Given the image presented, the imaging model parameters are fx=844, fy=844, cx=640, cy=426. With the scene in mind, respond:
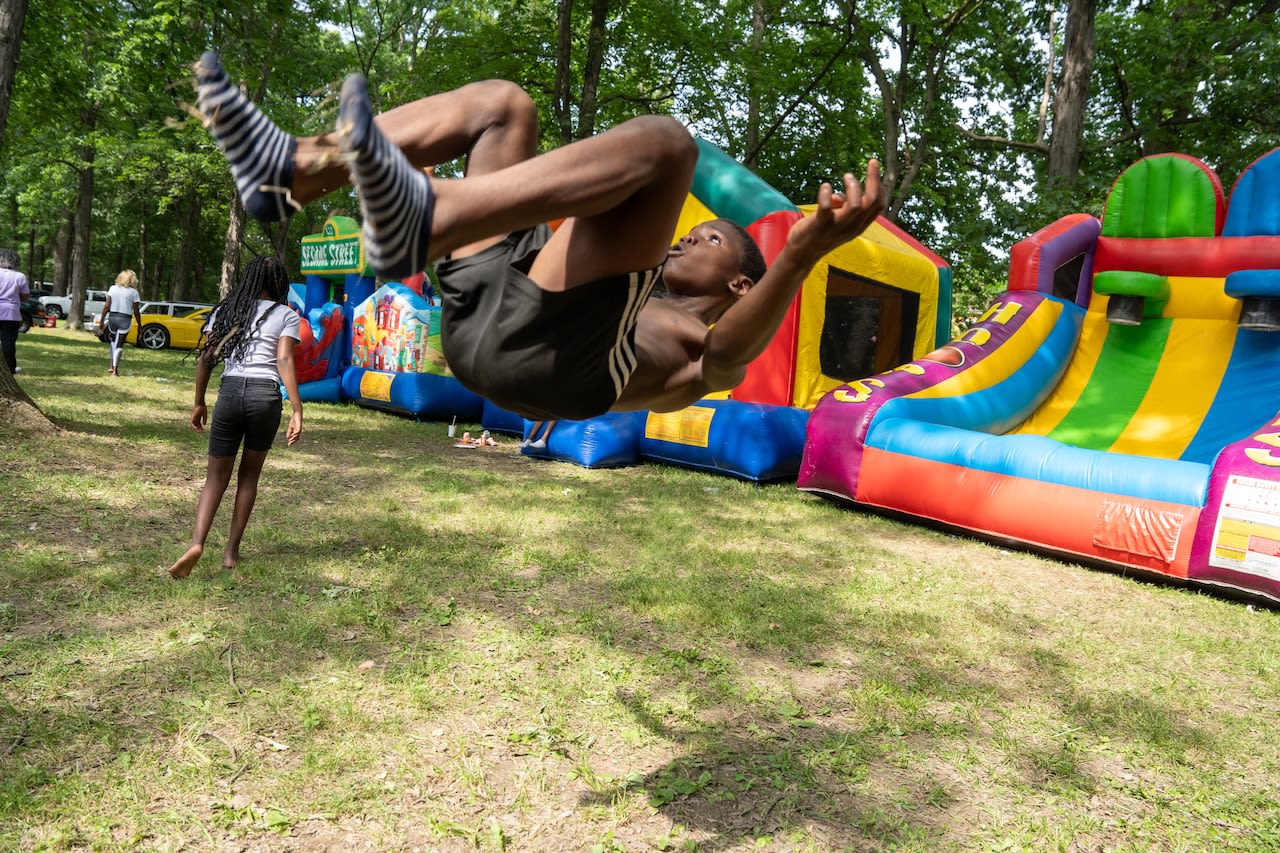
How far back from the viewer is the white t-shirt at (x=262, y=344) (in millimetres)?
4723

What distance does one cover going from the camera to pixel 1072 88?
1262 centimetres

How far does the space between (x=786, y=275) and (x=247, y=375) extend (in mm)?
3578

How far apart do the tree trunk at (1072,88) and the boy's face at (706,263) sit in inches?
461

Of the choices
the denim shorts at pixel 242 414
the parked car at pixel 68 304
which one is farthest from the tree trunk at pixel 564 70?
the parked car at pixel 68 304

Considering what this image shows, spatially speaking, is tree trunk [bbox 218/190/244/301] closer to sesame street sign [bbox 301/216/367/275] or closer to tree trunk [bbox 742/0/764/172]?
sesame street sign [bbox 301/216/367/275]

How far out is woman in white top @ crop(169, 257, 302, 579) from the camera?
4652mm

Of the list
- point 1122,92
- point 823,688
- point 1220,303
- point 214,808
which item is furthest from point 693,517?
point 1122,92

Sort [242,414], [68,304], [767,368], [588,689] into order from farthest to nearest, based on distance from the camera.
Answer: [68,304] → [767,368] → [242,414] → [588,689]

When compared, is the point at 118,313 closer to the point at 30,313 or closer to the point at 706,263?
the point at 30,313

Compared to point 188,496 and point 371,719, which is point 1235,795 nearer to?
point 371,719

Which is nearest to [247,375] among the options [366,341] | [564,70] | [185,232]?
[366,341]

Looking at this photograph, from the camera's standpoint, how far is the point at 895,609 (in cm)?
497

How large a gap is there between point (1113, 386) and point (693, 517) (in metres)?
5.12

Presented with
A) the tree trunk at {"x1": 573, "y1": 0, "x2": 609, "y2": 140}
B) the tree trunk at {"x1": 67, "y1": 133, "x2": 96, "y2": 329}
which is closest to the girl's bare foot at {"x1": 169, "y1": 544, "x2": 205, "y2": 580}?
the tree trunk at {"x1": 573, "y1": 0, "x2": 609, "y2": 140}
